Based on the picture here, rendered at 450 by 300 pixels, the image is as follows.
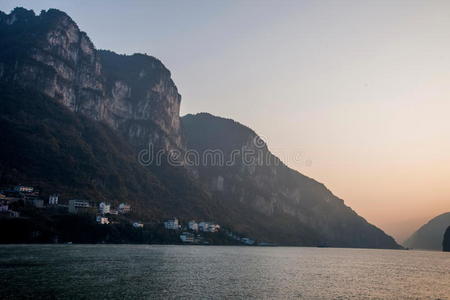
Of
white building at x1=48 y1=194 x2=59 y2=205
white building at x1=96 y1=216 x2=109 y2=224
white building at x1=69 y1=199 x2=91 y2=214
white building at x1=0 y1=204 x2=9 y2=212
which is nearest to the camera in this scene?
white building at x1=0 y1=204 x2=9 y2=212

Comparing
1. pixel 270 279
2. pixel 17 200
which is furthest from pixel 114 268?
pixel 17 200

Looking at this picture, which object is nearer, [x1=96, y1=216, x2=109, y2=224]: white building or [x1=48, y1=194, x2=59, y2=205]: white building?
[x1=48, y1=194, x2=59, y2=205]: white building

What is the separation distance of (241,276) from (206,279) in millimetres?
11699

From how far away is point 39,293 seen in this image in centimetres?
5444

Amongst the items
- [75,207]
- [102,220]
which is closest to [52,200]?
[75,207]

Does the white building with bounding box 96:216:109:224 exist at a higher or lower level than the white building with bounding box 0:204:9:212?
lower

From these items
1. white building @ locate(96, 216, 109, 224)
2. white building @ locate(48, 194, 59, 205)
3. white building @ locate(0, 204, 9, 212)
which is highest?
white building @ locate(48, 194, 59, 205)

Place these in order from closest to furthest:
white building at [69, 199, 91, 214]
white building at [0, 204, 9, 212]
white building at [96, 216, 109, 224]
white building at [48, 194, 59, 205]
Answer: white building at [0, 204, 9, 212] → white building at [48, 194, 59, 205] → white building at [69, 199, 91, 214] → white building at [96, 216, 109, 224]

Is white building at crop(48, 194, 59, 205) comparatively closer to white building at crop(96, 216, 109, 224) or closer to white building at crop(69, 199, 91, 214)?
white building at crop(69, 199, 91, 214)

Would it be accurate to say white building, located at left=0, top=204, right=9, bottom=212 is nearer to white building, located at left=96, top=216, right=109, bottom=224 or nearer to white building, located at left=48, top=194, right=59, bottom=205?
white building, located at left=48, top=194, right=59, bottom=205

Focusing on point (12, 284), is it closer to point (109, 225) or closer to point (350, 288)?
point (350, 288)

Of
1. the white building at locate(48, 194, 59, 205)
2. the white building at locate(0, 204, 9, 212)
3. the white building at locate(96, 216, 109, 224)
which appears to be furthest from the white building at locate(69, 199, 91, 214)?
the white building at locate(0, 204, 9, 212)

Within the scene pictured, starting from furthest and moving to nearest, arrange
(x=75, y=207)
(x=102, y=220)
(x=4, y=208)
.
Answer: (x=75, y=207), (x=102, y=220), (x=4, y=208)

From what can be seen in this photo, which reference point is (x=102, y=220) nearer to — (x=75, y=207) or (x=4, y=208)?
(x=75, y=207)
